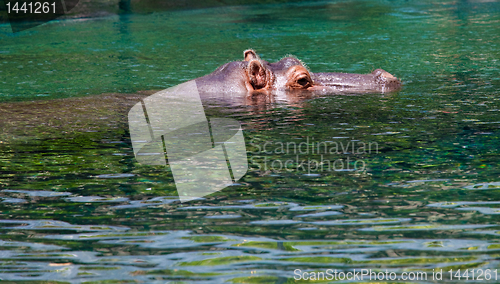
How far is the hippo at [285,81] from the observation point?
8.00m

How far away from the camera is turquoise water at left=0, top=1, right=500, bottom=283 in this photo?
9.55 feet

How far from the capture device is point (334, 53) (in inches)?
497

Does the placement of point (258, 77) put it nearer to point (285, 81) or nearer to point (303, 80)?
point (285, 81)

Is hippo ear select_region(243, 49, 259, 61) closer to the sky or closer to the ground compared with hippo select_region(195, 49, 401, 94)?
closer to the sky

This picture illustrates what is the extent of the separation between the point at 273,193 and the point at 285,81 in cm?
448

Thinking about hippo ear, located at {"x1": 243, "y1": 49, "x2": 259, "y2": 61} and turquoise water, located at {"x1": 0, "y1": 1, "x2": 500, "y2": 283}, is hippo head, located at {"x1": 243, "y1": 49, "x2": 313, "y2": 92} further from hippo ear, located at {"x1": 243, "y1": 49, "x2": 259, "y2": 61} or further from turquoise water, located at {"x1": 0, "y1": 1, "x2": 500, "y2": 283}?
turquoise water, located at {"x1": 0, "y1": 1, "x2": 500, "y2": 283}

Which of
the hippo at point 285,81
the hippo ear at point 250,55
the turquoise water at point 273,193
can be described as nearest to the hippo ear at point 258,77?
the hippo at point 285,81

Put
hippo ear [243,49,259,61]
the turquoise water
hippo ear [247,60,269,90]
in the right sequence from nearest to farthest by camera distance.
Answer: the turquoise water → hippo ear [247,60,269,90] → hippo ear [243,49,259,61]

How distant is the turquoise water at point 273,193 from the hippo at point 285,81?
498 mm

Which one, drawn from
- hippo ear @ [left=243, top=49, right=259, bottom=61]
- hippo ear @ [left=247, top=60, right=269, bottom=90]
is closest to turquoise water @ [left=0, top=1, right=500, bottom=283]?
hippo ear @ [left=247, top=60, right=269, bottom=90]

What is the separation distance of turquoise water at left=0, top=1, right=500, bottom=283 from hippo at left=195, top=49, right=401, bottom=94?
1.63 feet

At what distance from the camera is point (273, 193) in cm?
383

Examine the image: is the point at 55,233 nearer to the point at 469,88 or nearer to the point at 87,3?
the point at 469,88

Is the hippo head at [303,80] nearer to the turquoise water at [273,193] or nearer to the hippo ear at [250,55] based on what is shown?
the hippo ear at [250,55]
